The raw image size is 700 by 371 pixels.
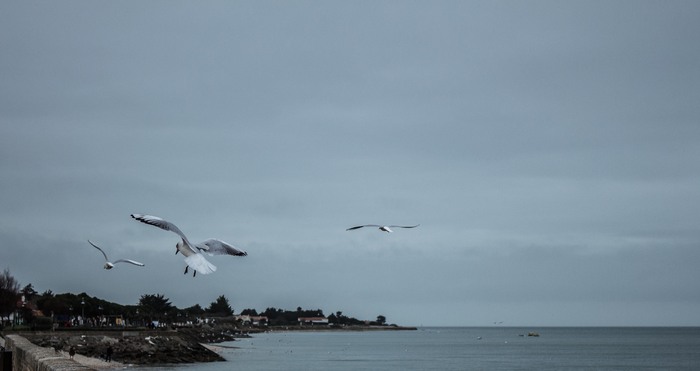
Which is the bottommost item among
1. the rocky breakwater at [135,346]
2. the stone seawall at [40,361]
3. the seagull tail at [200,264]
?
the stone seawall at [40,361]

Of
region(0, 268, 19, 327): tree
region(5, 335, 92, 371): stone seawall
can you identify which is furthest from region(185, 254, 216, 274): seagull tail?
region(0, 268, 19, 327): tree

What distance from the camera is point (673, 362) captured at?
10300 cm

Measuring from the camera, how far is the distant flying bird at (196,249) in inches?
465

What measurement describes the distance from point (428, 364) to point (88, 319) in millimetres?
66960

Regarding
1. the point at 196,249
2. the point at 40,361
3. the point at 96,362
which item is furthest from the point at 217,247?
the point at 96,362

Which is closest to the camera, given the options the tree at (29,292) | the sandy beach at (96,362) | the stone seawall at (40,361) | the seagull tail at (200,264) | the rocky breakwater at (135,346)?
the seagull tail at (200,264)

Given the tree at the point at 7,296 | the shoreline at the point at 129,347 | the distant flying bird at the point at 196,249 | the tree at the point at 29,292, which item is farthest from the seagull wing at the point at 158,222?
the tree at the point at 29,292

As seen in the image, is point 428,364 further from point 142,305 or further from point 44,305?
point 142,305

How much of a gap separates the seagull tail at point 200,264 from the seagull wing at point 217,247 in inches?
12.2

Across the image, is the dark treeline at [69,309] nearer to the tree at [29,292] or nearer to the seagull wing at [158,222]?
the tree at [29,292]

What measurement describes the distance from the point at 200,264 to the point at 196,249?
3.43 feet

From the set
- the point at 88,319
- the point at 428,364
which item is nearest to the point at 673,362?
the point at 428,364

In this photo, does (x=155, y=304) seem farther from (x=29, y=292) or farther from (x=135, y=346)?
(x=135, y=346)

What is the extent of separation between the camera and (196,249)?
1291 cm
